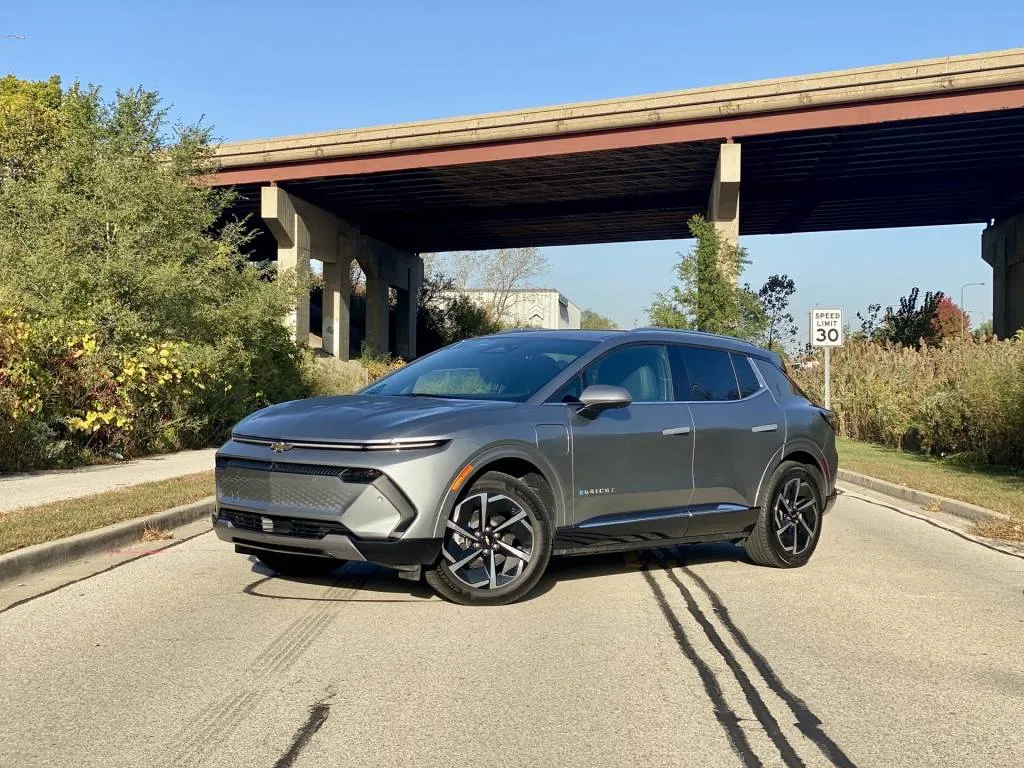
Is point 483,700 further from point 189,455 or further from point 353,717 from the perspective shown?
point 189,455

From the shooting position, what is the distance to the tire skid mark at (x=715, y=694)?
163 inches

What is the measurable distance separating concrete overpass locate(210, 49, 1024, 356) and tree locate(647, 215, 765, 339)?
2.43m

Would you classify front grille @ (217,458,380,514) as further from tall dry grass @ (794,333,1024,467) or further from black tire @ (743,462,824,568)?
tall dry grass @ (794,333,1024,467)

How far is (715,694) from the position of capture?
16.0 feet

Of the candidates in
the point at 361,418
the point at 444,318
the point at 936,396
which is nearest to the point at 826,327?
the point at 936,396

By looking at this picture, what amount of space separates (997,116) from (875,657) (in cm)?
3048

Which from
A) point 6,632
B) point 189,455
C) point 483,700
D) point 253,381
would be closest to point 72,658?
point 6,632

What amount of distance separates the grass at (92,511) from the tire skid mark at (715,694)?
4.69 m

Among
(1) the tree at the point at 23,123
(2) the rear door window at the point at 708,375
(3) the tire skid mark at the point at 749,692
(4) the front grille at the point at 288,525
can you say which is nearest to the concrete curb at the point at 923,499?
(2) the rear door window at the point at 708,375

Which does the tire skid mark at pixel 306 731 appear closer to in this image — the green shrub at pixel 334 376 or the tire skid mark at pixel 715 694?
the tire skid mark at pixel 715 694

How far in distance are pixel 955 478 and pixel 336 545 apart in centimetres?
1231

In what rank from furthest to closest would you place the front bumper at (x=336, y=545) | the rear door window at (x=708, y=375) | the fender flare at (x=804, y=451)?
the fender flare at (x=804, y=451), the rear door window at (x=708, y=375), the front bumper at (x=336, y=545)

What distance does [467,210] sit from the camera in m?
49.7

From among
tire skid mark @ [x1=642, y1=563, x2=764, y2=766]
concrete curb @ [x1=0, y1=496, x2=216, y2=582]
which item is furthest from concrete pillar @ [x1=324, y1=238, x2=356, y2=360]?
tire skid mark @ [x1=642, y1=563, x2=764, y2=766]
